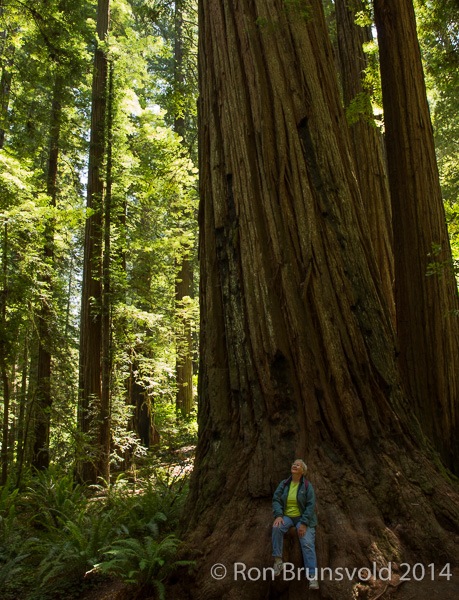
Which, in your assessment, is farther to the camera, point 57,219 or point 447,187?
point 447,187

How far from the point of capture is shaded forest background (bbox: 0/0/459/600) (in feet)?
16.2

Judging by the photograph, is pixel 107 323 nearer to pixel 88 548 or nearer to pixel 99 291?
pixel 99 291

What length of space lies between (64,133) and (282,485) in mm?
11350

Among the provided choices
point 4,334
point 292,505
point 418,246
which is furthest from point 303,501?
point 4,334

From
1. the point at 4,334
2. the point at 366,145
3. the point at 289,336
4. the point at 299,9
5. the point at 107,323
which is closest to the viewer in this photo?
the point at 289,336

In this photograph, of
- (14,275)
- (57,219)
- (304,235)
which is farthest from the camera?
(57,219)

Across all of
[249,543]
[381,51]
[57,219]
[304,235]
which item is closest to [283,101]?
[304,235]

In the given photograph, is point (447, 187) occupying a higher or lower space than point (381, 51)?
higher

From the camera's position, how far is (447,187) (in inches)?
619

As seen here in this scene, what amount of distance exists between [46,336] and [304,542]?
289 inches

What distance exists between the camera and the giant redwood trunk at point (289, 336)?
138 inches

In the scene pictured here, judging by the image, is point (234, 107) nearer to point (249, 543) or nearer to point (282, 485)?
point (282, 485)

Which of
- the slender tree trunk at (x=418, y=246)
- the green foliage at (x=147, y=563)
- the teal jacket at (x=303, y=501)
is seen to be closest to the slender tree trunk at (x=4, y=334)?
the green foliage at (x=147, y=563)

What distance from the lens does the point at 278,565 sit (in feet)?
10.5
